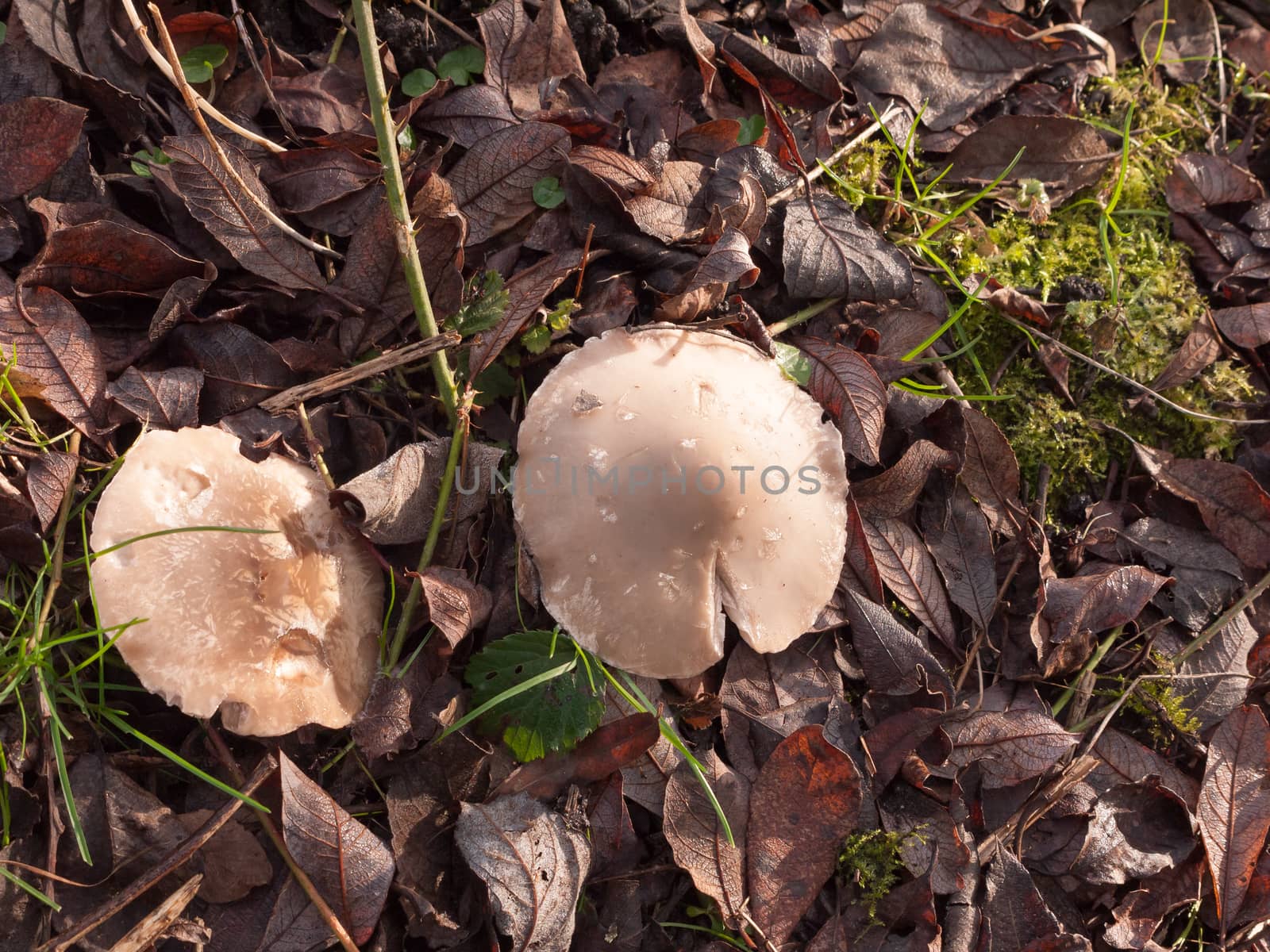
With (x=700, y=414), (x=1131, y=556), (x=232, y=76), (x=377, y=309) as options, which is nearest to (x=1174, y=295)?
(x=1131, y=556)

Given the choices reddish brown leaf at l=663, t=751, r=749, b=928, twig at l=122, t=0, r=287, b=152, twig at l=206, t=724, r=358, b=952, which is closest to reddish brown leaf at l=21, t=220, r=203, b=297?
twig at l=122, t=0, r=287, b=152

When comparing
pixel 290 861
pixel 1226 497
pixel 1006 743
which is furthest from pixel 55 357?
pixel 1226 497

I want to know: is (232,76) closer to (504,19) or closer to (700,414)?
(504,19)

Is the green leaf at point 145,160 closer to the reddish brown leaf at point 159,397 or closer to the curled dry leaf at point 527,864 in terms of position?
the reddish brown leaf at point 159,397

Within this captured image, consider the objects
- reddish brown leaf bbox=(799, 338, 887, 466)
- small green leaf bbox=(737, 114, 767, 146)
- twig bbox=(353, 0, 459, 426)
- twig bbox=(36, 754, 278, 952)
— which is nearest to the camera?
twig bbox=(36, 754, 278, 952)

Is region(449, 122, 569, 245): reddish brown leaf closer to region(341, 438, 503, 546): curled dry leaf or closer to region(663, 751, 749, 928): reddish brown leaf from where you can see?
region(341, 438, 503, 546): curled dry leaf

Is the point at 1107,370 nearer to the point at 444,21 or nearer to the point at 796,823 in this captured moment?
the point at 796,823

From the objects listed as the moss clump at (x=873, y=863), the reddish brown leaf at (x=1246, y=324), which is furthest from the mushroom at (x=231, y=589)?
the reddish brown leaf at (x=1246, y=324)
